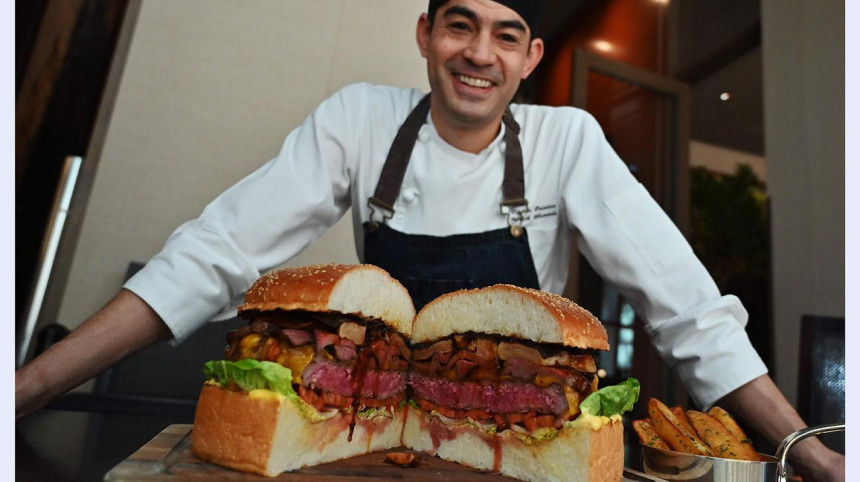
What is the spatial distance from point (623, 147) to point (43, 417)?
16.8 ft

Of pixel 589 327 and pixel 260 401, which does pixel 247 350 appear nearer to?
pixel 260 401

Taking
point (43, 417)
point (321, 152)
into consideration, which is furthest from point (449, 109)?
point (43, 417)

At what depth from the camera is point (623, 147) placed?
5.59 m

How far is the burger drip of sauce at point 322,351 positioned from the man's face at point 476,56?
93 centimetres

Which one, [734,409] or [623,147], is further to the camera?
[623,147]

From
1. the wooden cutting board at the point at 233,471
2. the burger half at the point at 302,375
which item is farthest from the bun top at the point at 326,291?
the wooden cutting board at the point at 233,471

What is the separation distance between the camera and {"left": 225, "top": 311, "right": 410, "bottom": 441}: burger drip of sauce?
128cm

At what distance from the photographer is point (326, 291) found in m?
1.32

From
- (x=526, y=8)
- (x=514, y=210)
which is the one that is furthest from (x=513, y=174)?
(x=526, y=8)

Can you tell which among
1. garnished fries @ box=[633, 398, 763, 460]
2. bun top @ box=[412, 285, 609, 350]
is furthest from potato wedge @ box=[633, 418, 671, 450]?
bun top @ box=[412, 285, 609, 350]

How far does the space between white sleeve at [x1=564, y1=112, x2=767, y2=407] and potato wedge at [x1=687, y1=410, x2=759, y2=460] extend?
0.97 feet

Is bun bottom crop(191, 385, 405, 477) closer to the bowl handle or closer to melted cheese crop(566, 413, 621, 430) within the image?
melted cheese crop(566, 413, 621, 430)

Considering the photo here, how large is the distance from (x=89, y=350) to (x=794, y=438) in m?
1.64

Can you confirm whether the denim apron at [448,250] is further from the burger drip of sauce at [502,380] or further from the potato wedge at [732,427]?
the potato wedge at [732,427]
